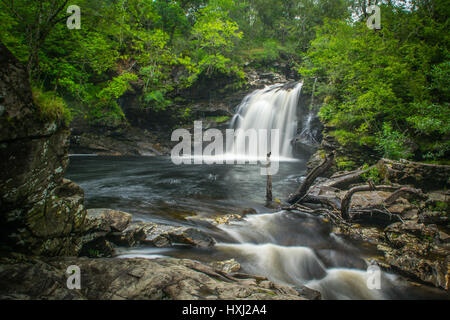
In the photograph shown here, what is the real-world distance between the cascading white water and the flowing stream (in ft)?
26.6

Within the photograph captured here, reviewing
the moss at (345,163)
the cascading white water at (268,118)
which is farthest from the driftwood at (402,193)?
the cascading white water at (268,118)

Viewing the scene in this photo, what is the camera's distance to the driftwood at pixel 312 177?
6.85 metres

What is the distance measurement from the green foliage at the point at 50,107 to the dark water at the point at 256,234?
2964 millimetres

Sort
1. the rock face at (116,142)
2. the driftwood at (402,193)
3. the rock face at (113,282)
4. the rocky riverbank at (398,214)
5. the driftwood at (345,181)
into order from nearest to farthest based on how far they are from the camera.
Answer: the rock face at (113,282)
the rocky riverbank at (398,214)
the driftwood at (402,193)
the driftwood at (345,181)
the rock face at (116,142)

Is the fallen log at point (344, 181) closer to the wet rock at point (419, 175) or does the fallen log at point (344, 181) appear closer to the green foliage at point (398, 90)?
the wet rock at point (419, 175)

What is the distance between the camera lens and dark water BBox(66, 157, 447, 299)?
4562mm

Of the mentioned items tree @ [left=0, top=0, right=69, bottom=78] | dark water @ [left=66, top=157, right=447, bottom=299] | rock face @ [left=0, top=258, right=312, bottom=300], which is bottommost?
dark water @ [left=66, top=157, right=447, bottom=299]

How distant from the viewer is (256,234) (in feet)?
20.9

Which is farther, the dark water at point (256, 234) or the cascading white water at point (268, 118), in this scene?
the cascading white water at point (268, 118)

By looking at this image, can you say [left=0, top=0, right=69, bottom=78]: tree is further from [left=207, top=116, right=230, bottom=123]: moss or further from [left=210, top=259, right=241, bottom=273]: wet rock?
[left=207, top=116, right=230, bottom=123]: moss

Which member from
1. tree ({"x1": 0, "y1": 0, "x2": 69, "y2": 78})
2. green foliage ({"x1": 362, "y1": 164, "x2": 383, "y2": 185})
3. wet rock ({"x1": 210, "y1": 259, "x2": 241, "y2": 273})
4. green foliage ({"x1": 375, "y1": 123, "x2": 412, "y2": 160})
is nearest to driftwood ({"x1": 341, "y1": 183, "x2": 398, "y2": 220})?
green foliage ({"x1": 362, "y1": 164, "x2": 383, "y2": 185})

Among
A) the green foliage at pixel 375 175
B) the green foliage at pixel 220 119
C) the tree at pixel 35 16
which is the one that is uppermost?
the green foliage at pixel 220 119

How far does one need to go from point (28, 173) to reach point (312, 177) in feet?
24.2

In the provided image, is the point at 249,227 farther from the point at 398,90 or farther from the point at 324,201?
the point at 398,90
